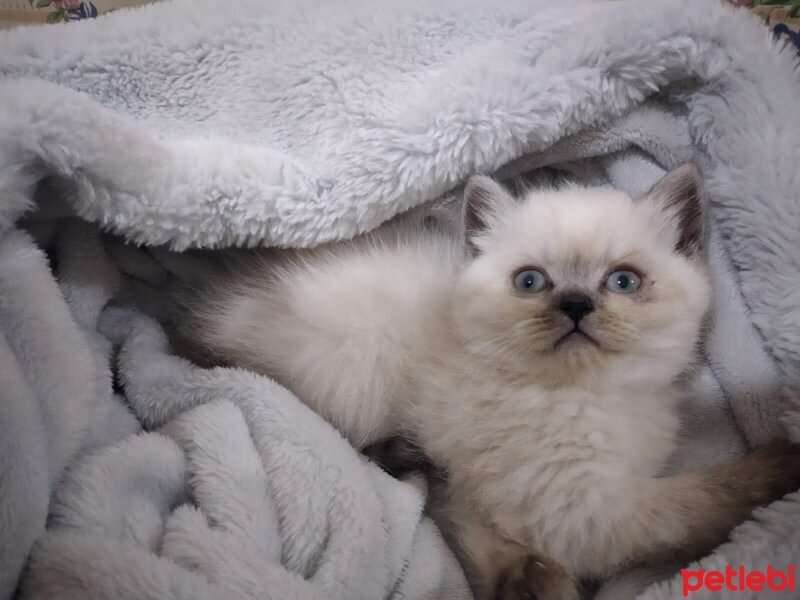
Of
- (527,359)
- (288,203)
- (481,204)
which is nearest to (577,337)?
(527,359)

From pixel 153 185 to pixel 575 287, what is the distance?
0.60 meters

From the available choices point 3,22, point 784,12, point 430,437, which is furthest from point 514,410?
point 3,22

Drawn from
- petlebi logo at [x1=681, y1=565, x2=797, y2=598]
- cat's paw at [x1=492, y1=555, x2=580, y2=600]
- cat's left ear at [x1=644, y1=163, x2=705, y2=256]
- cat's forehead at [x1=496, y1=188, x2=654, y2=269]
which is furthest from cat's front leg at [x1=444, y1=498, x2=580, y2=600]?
cat's left ear at [x1=644, y1=163, x2=705, y2=256]

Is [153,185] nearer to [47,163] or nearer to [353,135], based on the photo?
[47,163]

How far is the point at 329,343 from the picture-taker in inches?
39.4

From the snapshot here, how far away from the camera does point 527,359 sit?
90 centimetres

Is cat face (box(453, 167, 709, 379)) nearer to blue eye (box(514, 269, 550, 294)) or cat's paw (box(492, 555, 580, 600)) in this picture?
blue eye (box(514, 269, 550, 294))

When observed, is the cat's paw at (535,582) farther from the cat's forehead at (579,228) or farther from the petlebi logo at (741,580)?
the cat's forehead at (579,228)

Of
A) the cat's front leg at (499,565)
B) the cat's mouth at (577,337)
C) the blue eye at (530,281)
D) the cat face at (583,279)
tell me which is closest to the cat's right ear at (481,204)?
the cat face at (583,279)

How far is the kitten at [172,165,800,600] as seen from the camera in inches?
33.8

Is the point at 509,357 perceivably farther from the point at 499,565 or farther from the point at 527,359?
the point at 499,565

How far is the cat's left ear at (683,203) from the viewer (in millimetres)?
952

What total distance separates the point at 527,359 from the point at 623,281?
17cm

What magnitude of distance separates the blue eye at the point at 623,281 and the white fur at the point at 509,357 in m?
0.01
